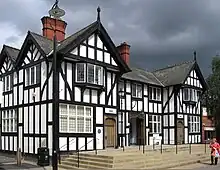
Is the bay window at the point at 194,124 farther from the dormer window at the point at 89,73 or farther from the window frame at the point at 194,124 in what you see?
the dormer window at the point at 89,73

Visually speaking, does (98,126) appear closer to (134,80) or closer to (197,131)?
(134,80)

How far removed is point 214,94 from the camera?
42844 millimetres

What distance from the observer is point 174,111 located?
116ft

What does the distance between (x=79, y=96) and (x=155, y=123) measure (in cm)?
1272

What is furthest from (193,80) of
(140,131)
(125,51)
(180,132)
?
(140,131)

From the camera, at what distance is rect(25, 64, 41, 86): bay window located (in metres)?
25.6

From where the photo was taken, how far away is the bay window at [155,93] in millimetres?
34969

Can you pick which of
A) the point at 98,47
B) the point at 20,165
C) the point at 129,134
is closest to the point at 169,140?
the point at 129,134

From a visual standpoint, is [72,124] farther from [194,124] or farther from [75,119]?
[194,124]

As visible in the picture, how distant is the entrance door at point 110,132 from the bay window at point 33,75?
6.23m

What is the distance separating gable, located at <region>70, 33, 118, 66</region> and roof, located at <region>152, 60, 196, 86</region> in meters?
10.5

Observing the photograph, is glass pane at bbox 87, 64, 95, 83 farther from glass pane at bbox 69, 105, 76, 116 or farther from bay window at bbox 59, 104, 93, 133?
glass pane at bbox 69, 105, 76, 116

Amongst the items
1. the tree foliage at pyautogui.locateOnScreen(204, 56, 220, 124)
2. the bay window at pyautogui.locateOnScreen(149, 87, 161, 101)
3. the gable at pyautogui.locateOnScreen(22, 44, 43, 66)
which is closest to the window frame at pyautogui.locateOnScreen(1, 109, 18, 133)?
the gable at pyautogui.locateOnScreen(22, 44, 43, 66)

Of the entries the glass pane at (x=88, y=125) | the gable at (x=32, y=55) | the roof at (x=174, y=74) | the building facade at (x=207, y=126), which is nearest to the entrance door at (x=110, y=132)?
the glass pane at (x=88, y=125)
